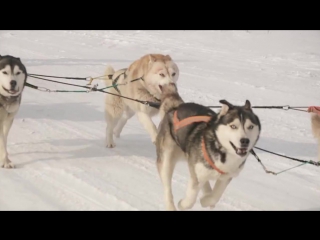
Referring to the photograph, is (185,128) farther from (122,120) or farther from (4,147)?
(122,120)

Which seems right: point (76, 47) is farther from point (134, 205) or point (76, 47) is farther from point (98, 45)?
point (134, 205)

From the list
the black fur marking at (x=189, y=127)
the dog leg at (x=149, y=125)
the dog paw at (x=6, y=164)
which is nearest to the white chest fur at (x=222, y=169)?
the black fur marking at (x=189, y=127)

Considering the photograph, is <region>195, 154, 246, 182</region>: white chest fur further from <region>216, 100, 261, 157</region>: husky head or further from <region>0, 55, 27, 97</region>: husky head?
<region>0, 55, 27, 97</region>: husky head

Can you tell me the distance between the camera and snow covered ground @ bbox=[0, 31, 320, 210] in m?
4.09

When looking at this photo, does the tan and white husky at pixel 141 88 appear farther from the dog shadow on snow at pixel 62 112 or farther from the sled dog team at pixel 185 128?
the dog shadow on snow at pixel 62 112

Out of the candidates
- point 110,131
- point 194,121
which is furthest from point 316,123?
point 110,131

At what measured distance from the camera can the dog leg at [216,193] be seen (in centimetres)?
346

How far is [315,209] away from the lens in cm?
399

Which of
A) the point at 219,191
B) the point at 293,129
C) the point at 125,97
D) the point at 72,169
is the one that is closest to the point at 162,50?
the point at 293,129

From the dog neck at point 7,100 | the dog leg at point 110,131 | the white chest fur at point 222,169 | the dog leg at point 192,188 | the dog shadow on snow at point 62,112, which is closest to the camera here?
the white chest fur at point 222,169

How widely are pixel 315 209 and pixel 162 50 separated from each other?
33.5 feet

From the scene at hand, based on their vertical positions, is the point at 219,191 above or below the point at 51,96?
above

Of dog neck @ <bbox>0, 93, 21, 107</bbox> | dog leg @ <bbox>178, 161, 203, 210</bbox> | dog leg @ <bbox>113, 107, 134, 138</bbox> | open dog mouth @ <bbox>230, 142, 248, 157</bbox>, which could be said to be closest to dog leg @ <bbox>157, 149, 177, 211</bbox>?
dog leg @ <bbox>178, 161, 203, 210</bbox>

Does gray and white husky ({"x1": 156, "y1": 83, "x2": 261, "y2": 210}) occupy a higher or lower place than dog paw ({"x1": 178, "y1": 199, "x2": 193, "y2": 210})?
higher
